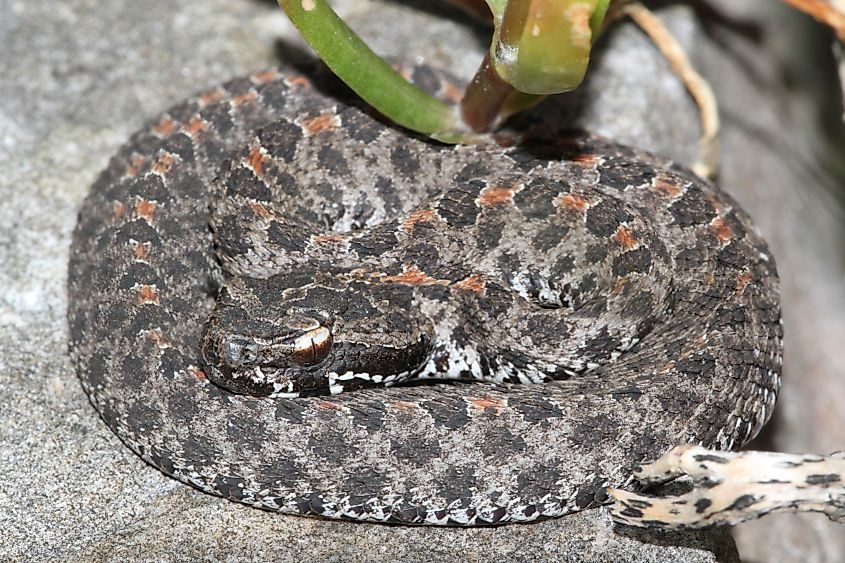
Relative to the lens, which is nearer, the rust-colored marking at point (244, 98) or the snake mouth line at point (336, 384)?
the snake mouth line at point (336, 384)

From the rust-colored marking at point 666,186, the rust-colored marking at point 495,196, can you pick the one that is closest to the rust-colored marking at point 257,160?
the rust-colored marking at point 495,196

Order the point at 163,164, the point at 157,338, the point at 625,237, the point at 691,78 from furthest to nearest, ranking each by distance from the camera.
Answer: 1. the point at 691,78
2. the point at 163,164
3. the point at 625,237
4. the point at 157,338

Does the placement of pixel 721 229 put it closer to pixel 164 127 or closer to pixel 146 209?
pixel 146 209

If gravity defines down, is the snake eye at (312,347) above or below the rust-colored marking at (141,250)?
above

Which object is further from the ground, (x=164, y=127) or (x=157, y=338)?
(x=164, y=127)

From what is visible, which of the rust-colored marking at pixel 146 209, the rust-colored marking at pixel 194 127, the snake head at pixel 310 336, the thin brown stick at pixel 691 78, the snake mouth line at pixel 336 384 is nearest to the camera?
the snake head at pixel 310 336

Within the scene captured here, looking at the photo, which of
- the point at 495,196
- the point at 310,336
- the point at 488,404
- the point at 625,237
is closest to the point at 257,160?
the point at 310,336

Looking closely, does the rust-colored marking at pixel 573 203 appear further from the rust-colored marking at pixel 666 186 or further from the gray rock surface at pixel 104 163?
the gray rock surface at pixel 104 163

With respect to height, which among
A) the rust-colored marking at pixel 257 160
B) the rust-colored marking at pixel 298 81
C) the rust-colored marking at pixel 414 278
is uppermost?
the rust-colored marking at pixel 298 81
